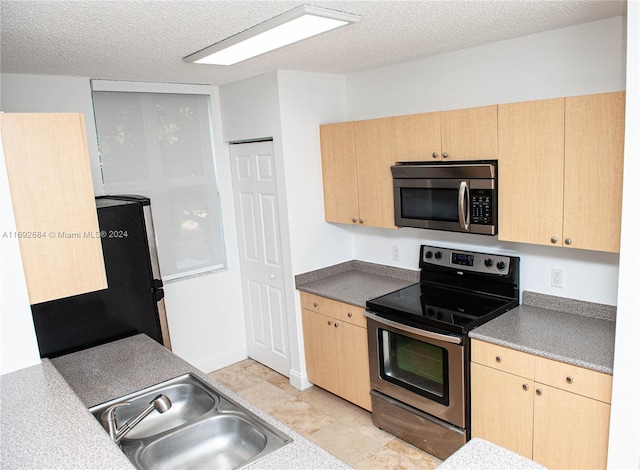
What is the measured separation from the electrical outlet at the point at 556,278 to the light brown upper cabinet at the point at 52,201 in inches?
94.5

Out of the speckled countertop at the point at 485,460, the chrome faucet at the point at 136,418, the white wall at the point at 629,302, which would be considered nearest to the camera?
the speckled countertop at the point at 485,460

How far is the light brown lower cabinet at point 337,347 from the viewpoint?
11.0ft

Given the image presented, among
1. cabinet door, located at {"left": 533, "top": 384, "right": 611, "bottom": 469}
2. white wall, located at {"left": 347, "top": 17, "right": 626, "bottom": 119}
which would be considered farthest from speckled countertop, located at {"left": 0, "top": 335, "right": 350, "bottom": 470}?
→ white wall, located at {"left": 347, "top": 17, "right": 626, "bottom": 119}

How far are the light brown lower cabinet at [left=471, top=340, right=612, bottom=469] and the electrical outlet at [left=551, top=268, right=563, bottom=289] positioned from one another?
24.5 inches

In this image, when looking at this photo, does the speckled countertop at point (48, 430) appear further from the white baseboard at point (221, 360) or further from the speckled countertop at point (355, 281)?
the white baseboard at point (221, 360)

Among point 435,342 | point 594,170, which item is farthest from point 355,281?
point 594,170

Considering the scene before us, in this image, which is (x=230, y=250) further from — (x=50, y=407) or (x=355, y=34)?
(x=50, y=407)

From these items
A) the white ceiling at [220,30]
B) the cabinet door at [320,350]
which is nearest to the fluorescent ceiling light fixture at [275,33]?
the white ceiling at [220,30]

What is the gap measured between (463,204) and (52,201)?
6.69 feet

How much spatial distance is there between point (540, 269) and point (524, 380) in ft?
2.45

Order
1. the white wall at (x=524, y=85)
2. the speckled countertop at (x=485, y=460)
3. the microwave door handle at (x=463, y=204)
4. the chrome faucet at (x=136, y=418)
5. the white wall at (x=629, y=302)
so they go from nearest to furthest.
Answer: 1. the speckled countertop at (x=485, y=460)
2. the chrome faucet at (x=136, y=418)
3. the white wall at (x=629, y=302)
4. the white wall at (x=524, y=85)
5. the microwave door handle at (x=463, y=204)

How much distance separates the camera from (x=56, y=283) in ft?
6.42

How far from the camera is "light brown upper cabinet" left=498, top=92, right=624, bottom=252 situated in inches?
88.4

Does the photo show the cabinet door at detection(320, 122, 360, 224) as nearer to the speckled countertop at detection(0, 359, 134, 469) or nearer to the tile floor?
the tile floor
